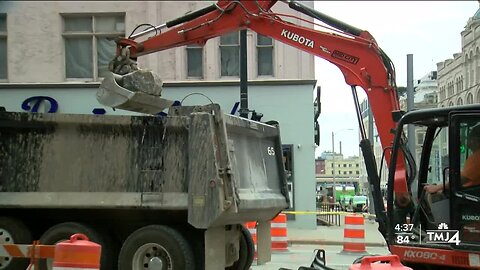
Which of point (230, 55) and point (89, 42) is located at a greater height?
point (89, 42)

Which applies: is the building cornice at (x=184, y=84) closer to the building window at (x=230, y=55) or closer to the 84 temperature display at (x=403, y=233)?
the building window at (x=230, y=55)

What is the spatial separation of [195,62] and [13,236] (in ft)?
44.7

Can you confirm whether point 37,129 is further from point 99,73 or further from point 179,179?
point 99,73

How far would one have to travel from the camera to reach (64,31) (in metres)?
19.9

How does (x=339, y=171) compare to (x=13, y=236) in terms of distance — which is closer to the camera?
(x=13, y=236)

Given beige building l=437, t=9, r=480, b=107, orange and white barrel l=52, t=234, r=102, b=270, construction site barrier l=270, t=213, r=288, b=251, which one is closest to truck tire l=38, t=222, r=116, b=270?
orange and white barrel l=52, t=234, r=102, b=270

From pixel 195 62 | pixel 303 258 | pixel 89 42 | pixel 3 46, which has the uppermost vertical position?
pixel 89 42

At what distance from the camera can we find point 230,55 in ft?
64.4

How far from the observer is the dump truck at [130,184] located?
20.3 feet

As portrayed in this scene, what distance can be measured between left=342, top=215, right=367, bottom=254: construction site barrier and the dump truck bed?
5847mm

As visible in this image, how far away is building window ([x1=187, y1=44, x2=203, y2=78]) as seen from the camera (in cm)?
1970

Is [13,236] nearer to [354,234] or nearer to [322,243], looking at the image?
[354,234]

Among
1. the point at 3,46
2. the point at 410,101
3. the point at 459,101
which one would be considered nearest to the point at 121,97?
the point at 459,101

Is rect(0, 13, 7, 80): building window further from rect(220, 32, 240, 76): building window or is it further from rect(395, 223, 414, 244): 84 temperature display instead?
rect(395, 223, 414, 244): 84 temperature display
